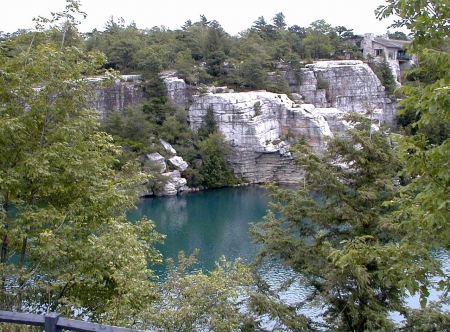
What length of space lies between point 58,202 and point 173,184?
29.2 m

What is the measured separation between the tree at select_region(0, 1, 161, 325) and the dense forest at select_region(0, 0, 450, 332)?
19 mm

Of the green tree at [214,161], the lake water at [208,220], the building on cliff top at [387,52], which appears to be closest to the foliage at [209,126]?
the green tree at [214,161]

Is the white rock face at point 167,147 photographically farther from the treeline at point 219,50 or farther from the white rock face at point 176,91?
the treeline at point 219,50

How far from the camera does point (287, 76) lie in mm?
45000

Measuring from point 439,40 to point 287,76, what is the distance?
4209 centimetres

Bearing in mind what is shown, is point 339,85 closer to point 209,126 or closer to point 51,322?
point 209,126

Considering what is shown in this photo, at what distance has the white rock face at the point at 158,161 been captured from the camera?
34397 mm

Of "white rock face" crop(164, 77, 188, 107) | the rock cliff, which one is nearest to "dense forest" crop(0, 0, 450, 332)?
the rock cliff

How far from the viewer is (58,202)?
6203 millimetres

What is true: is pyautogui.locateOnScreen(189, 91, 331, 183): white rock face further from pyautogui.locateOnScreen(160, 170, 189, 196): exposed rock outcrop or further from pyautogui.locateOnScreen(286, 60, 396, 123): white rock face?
pyautogui.locateOnScreen(160, 170, 189, 196): exposed rock outcrop

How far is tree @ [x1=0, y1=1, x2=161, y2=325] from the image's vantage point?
5539 mm

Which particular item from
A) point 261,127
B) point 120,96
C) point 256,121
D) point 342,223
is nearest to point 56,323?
point 342,223

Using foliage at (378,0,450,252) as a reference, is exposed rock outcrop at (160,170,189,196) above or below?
below

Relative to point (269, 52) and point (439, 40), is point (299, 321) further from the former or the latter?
point (269, 52)
